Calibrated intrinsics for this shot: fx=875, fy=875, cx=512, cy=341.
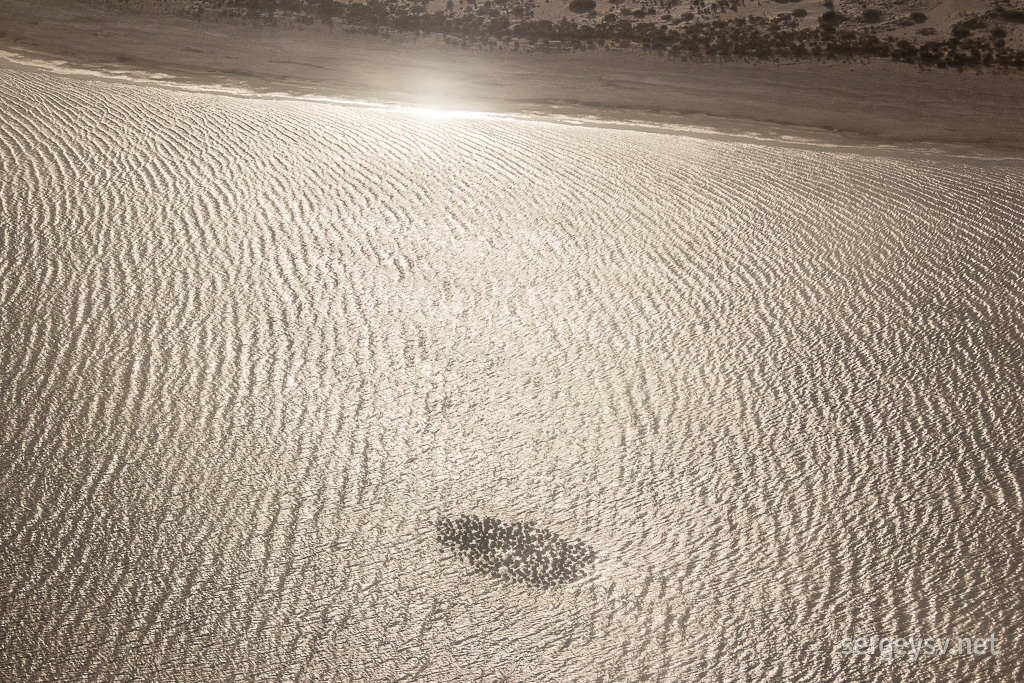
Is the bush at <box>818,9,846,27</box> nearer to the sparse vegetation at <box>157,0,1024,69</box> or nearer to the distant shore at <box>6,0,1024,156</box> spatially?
the sparse vegetation at <box>157,0,1024,69</box>

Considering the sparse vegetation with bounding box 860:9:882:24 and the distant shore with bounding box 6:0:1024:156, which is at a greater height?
the sparse vegetation with bounding box 860:9:882:24

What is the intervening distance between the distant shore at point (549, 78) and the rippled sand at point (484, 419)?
6780mm

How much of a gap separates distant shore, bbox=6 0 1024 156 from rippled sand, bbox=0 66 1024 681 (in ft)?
22.2

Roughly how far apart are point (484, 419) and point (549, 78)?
12.5 meters

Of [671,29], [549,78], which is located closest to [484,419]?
[549,78]

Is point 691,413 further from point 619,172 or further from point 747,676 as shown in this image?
point 619,172

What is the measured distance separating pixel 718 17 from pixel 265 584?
18770 mm

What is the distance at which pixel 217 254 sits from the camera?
18.5 feet

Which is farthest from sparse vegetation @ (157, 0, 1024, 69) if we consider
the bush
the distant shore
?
the distant shore

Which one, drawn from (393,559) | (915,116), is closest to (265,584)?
(393,559)

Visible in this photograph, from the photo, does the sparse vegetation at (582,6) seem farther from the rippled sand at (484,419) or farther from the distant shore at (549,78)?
the rippled sand at (484,419)

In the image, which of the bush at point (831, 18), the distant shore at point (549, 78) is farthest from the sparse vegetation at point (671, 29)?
the distant shore at point (549, 78)

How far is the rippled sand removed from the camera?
310cm

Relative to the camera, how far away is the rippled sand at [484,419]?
310cm
